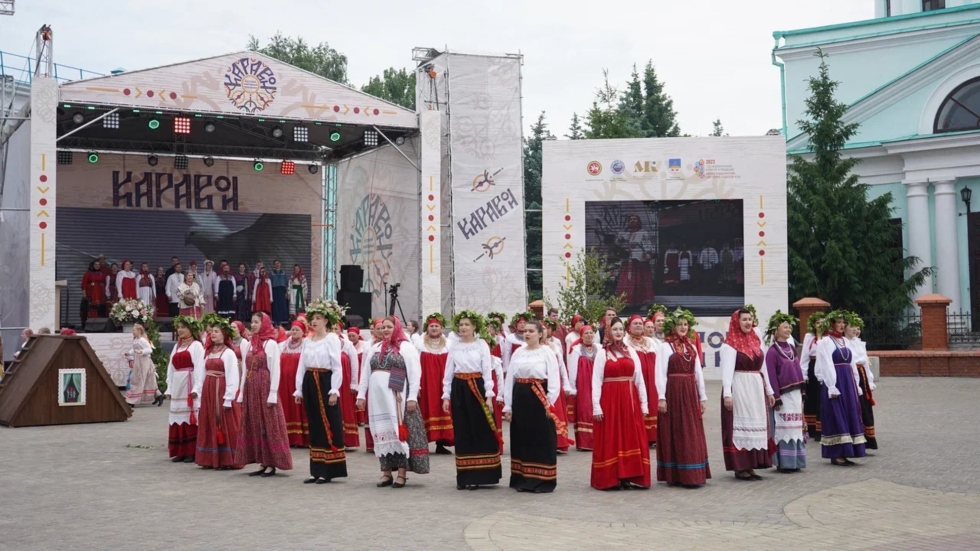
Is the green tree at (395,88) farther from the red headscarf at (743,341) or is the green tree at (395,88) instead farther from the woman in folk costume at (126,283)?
the red headscarf at (743,341)

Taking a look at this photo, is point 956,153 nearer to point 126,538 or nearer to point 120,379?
point 120,379

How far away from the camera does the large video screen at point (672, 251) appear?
2392cm

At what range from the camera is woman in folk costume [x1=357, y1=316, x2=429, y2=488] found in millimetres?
10492

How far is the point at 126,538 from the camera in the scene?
7.93 m

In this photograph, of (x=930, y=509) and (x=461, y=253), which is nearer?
(x=930, y=509)

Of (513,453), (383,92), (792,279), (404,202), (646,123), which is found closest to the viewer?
(513,453)

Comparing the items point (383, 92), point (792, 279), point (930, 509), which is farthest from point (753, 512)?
point (383, 92)

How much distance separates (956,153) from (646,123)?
16.4 metres

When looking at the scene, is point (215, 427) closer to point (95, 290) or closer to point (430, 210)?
point (430, 210)

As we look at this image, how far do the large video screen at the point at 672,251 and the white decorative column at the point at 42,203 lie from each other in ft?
36.2

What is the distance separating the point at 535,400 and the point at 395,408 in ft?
4.53

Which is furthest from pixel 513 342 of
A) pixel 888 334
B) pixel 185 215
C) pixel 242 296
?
pixel 185 215

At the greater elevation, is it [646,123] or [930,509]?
[646,123]

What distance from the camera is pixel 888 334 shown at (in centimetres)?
2625
